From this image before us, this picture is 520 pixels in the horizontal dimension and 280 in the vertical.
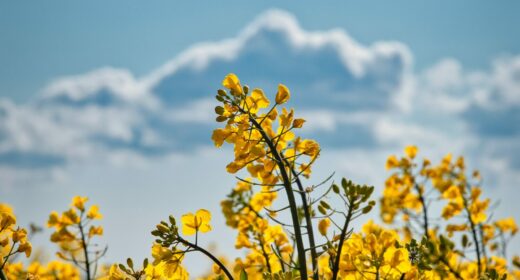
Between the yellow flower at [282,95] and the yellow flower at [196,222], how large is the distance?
26.0 inches

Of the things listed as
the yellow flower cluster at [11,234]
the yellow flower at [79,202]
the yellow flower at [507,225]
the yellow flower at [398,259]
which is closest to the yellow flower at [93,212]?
the yellow flower at [79,202]

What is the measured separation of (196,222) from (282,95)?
→ 768 mm

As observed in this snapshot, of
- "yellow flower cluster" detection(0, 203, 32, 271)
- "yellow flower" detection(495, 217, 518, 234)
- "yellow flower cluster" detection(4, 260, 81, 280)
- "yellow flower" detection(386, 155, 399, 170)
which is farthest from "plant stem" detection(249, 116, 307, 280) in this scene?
"yellow flower" detection(495, 217, 518, 234)

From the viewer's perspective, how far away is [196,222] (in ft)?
9.39

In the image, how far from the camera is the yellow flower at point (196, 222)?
2.83 meters

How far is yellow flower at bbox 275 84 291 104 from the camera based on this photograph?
9.36ft

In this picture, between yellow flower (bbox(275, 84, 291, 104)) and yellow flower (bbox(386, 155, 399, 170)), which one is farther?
yellow flower (bbox(386, 155, 399, 170))

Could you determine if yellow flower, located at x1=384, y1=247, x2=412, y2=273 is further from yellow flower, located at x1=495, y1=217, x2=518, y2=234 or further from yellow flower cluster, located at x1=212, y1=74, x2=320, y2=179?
yellow flower, located at x1=495, y1=217, x2=518, y2=234

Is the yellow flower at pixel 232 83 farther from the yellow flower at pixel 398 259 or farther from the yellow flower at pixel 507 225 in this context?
the yellow flower at pixel 507 225

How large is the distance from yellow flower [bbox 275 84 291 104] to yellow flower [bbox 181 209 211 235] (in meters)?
0.66

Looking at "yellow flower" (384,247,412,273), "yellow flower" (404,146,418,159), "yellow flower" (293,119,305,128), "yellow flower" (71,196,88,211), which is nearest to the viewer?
"yellow flower" (384,247,412,273)

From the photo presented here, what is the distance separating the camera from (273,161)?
9.21 feet

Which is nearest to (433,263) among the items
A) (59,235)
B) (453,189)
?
(59,235)

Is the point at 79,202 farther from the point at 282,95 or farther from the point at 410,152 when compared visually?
the point at 410,152
